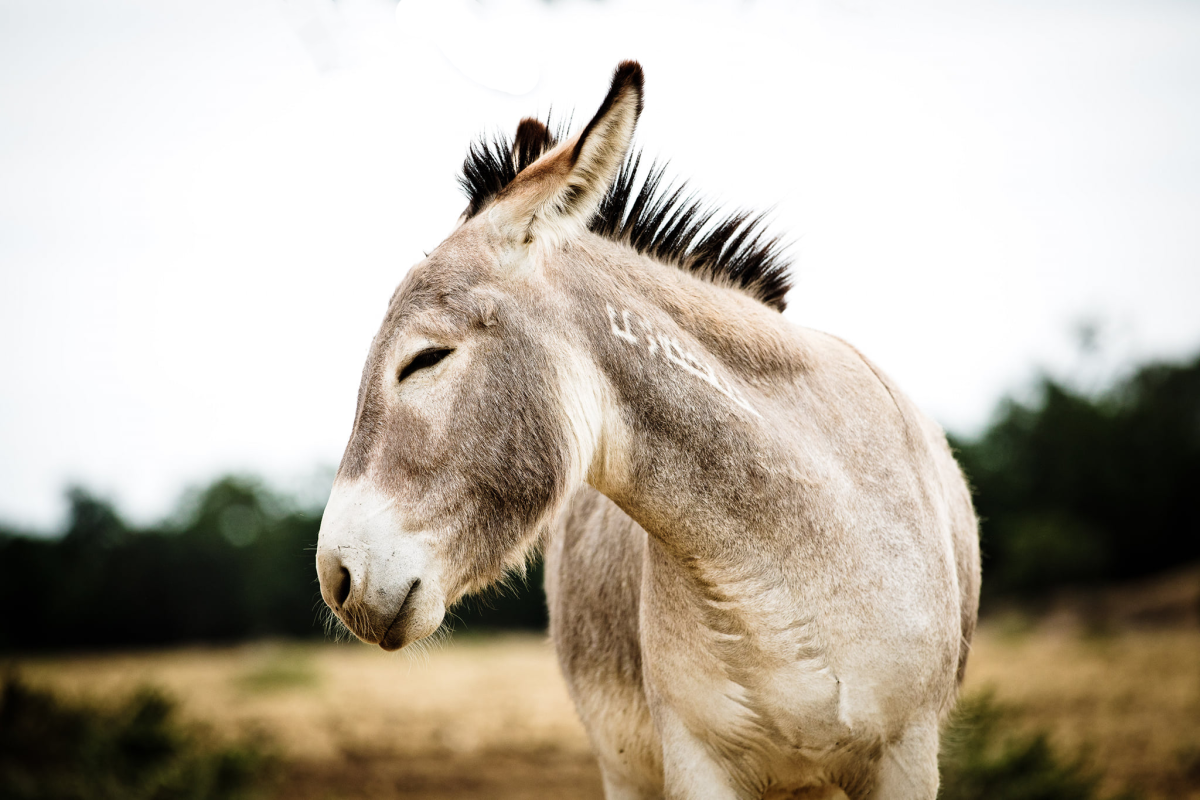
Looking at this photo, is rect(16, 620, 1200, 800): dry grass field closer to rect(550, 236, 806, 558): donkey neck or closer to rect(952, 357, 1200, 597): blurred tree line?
rect(550, 236, 806, 558): donkey neck

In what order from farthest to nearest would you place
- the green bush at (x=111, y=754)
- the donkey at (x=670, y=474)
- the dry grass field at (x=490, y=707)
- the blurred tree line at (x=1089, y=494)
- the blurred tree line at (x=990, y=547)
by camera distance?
the blurred tree line at (x=1089, y=494), the blurred tree line at (x=990, y=547), the dry grass field at (x=490, y=707), the green bush at (x=111, y=754), the donkey at (x=670, y=474)

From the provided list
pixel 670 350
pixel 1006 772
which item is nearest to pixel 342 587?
pixel 670 350

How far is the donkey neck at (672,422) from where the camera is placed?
2277 mm

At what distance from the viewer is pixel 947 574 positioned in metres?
2.59

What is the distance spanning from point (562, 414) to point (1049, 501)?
32.6 m

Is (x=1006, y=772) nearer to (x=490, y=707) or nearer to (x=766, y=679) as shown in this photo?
(x=766, y=679)

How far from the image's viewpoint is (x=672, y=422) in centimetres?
228

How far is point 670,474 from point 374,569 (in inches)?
33.5

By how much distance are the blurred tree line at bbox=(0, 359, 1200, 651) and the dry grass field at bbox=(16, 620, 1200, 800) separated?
3.08 metres

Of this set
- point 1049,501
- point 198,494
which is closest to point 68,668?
point 198,494

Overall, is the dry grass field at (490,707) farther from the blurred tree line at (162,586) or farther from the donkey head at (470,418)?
the blurred tree line at (162,586)

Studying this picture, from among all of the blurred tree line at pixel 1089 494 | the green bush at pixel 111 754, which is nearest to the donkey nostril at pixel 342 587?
the green bush at pixel 111 754

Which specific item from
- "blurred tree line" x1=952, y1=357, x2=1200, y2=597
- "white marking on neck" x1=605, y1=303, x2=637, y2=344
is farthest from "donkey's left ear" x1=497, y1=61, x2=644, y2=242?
"blurred tree line" x1=952, y1=357, x2=1200, y2=597

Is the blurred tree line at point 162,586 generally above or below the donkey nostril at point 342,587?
below
